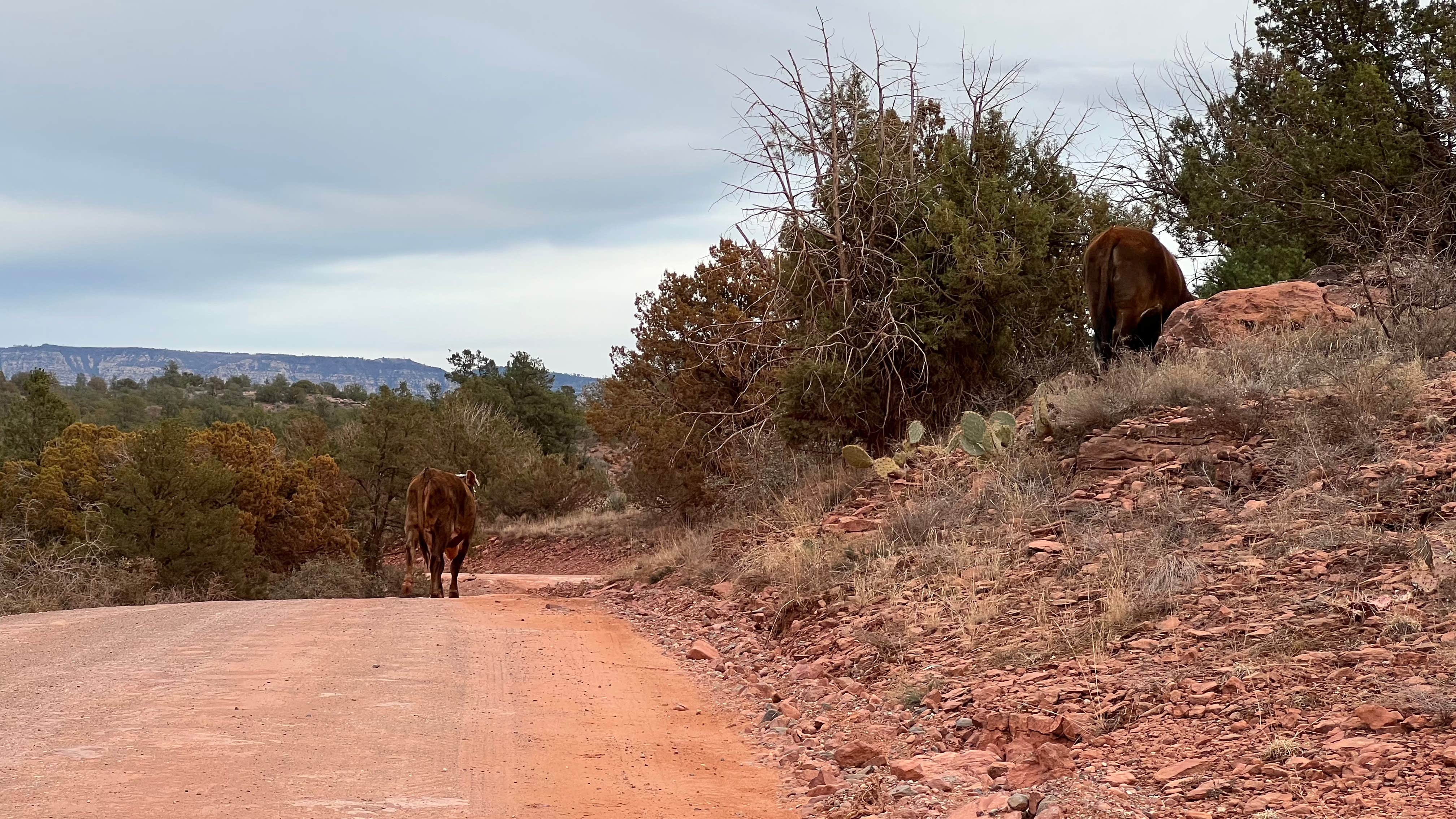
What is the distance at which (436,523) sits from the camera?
48.6ft

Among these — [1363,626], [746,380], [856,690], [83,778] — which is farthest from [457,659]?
[746,380]

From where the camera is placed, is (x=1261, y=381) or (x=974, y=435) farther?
(x=974, y=435)

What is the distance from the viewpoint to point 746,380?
20969 millimetres

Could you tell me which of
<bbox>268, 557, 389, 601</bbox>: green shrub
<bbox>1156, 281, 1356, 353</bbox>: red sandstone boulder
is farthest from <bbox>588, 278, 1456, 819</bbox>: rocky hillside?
<bbox>268, 557, 389, 601</bbox>: green shrub

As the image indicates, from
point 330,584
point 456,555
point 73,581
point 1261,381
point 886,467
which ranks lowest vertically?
point 330,584

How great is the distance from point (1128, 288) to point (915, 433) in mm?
3207

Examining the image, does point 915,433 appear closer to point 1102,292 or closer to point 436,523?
point 1102,292

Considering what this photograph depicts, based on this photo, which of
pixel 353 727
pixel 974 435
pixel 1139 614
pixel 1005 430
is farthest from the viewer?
pixel 974 435

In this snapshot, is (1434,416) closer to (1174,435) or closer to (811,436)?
(1174,435)

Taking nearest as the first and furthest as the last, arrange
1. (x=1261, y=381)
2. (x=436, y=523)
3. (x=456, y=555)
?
(x=1261, y=381), (x=436, y=523), (x=456, y=555)

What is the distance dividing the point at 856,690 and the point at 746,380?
14.4 m

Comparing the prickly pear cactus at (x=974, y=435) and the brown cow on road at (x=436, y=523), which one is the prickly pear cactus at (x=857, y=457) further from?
the brown cow on road at (x=436, y=523)

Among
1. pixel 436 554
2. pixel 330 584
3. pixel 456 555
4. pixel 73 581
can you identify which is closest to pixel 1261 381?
pixel 436 554

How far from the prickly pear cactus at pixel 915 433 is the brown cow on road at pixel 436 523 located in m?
5.88
